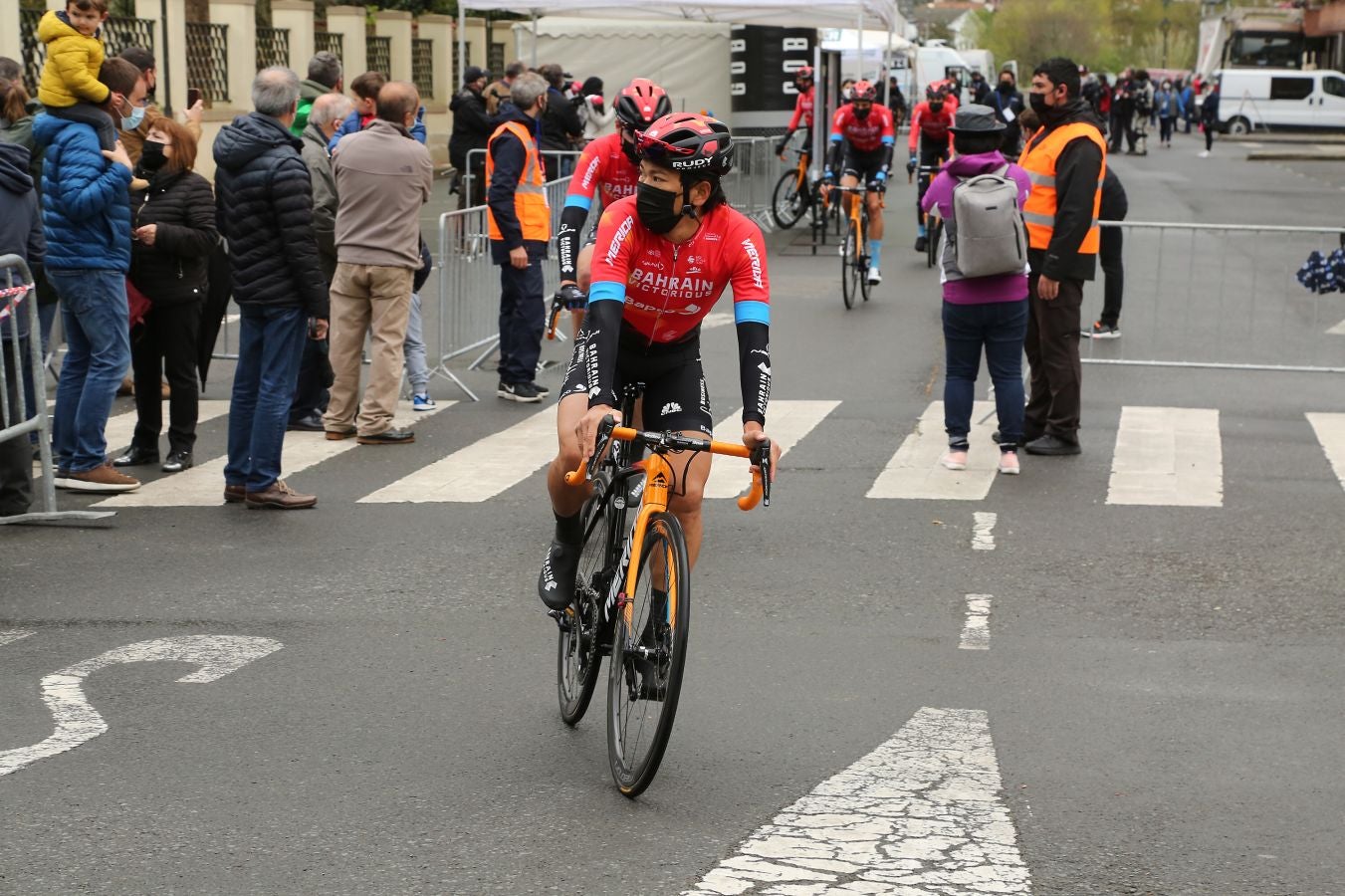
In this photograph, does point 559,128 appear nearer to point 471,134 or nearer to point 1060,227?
point 471,134

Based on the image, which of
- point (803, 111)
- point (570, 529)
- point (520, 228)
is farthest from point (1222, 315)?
point (570, 529)

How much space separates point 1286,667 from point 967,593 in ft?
4.69

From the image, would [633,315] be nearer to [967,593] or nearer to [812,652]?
[812,652]

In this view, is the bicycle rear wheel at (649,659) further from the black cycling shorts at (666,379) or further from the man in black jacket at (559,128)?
the man in black jacket at (559,128)

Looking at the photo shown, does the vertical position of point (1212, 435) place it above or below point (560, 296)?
below

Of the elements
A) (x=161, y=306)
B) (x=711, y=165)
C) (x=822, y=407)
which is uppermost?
(x=711, y=165)

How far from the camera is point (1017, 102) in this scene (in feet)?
95.6

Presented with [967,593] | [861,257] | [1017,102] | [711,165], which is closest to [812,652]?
[967,593]

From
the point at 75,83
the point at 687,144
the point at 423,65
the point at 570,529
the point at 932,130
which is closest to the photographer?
the point at 687,144

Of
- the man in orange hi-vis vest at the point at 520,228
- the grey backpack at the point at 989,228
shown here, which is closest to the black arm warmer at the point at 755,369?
the grey backpack at the point at 989,228

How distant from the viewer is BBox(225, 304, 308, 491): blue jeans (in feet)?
29.6

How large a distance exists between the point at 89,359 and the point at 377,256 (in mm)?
1933

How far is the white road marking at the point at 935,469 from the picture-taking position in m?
9.60

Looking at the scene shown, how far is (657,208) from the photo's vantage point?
5434 mm
